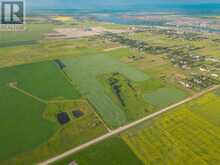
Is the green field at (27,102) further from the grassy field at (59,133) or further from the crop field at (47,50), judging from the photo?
the crop field at (47,50)

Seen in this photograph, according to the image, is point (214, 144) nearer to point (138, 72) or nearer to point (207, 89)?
point (207, 89)

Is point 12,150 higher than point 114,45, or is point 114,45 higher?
point 114,45

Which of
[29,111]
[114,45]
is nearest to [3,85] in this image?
[29,111]

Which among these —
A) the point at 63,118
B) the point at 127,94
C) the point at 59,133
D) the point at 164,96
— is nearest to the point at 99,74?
the point at 127,94

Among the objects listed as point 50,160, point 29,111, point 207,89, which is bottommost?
point 50,160

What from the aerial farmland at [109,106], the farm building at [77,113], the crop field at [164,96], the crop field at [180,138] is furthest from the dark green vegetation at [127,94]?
the farm building at [77,113]

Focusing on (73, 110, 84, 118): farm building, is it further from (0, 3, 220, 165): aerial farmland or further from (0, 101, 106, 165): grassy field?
(0, 101, 106, 165): grassy field
